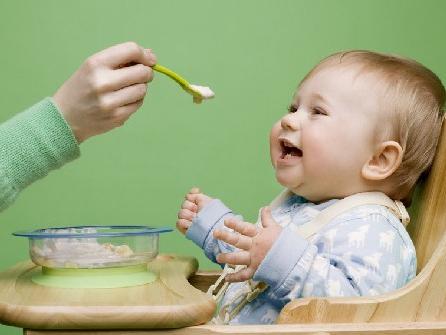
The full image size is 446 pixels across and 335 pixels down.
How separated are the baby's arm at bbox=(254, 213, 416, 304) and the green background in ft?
2.20

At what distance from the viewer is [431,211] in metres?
0.92

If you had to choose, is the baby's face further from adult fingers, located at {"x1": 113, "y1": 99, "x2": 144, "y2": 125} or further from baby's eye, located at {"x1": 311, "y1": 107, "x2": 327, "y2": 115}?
adult fingers, located at {"x1": 113, "y1": 99, "x2": 144, "y2": 125}

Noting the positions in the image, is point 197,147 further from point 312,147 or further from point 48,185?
point 312,147

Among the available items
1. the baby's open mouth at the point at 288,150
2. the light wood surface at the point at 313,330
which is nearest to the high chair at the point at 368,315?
the light wood surface at the point at 313,330

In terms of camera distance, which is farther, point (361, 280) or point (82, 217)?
point (82, 217)

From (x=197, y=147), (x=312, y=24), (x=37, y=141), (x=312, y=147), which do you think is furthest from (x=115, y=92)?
(x=312, y=24)

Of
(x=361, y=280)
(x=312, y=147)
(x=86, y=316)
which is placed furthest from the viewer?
(x=312, y=147)

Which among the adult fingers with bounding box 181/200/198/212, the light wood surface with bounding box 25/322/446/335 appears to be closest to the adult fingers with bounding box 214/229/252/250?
the light wood surface with bounding box 25/322/446/335

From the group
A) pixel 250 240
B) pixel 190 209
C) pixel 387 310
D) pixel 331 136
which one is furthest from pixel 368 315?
pixel 190 209

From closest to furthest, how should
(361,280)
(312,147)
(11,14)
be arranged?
1. (361,280)
2. (312,147)
3. (11,14)

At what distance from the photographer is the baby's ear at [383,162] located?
922 mm

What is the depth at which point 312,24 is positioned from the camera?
1.54 metres

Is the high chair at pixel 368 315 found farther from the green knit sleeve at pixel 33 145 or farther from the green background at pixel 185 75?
the green background at pixel 185 75

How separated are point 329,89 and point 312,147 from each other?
80 millimetres
